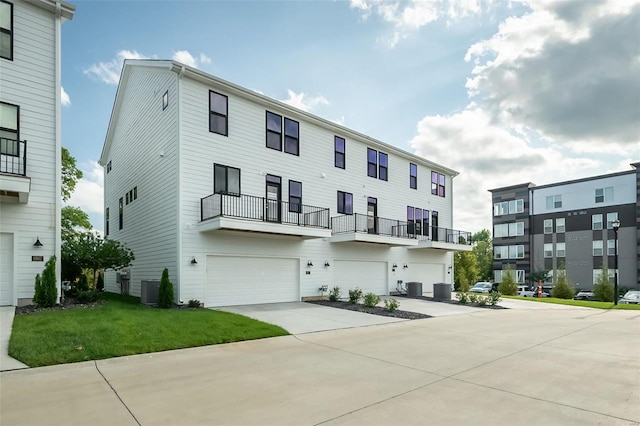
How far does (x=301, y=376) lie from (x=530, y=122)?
569 inches

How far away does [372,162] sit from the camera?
70.1ft

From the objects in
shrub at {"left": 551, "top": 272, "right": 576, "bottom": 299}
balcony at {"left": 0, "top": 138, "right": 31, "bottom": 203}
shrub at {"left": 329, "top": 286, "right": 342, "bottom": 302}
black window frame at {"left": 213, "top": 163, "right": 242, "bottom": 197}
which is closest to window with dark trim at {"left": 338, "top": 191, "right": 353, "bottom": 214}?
shrub at {"left": 329, "top": 286, "right": 342, "bottom": 302}

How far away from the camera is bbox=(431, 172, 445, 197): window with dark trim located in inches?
1017

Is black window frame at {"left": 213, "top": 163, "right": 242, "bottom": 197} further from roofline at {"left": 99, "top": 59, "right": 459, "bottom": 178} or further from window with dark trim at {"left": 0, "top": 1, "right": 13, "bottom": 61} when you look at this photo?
window with dark trim at {"left": 0, "top": 1, "right": 13, "bottom": 61}

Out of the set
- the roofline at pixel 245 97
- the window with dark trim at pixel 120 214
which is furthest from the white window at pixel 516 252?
the window with dark trim at pixel 120 214

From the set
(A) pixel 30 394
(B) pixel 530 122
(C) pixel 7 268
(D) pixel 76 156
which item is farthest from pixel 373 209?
(D) pixel 76 156

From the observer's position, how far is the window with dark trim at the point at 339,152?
63.3ft

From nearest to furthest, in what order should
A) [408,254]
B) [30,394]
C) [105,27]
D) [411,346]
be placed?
[30,394]
[411,346]
[105,27]
[408,254]

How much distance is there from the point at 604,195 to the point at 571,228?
14.0 ft

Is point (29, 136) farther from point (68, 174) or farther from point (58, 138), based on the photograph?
point (68, 174)

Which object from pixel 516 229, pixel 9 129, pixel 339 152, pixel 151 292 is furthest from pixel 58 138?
pixel 516 229

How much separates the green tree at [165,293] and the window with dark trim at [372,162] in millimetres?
12011

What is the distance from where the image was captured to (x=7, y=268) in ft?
35.9

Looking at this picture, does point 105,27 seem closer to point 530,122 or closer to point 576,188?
point 530,122
